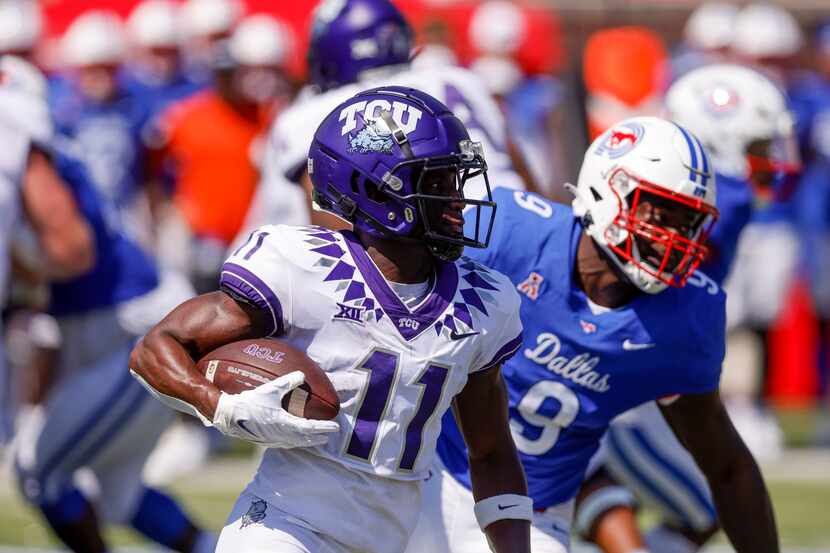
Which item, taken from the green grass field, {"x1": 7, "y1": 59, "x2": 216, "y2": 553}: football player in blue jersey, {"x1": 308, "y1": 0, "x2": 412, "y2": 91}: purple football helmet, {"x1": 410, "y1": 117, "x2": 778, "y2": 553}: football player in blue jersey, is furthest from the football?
the green grass field

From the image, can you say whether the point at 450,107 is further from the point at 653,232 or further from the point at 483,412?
the point at 483,412

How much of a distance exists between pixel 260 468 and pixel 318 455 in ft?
0.52

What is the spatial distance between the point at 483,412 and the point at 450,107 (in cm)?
179

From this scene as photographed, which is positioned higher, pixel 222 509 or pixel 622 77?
pixel 622 77

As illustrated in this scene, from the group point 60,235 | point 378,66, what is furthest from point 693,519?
point 60,235

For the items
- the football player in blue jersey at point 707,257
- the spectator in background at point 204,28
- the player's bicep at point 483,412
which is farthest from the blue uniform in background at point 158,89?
the player's bicep at point 483,412

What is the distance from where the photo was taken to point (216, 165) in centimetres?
978

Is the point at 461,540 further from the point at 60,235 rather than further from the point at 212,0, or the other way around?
the point at 212,0

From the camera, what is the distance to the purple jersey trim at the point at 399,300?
11.5ft

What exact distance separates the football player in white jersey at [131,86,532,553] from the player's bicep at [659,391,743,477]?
818 millimetres

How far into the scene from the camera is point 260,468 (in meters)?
3.61

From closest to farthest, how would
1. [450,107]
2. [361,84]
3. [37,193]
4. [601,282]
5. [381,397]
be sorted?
[381,397] < [601,282] < [450,107] < [37,193] < [361,84]

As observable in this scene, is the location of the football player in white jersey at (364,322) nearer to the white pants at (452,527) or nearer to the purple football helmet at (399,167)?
the purple football helmet at (399,167)

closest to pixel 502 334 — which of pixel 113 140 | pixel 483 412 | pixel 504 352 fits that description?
pixel 504 352
